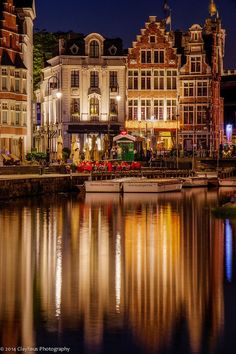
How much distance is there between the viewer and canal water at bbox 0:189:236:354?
67.1ft

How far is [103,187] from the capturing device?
6650cm

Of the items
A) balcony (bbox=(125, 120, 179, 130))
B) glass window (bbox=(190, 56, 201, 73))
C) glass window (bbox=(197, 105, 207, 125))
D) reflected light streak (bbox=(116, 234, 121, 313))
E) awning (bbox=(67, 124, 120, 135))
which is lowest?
reflected light streak (bbox=(116, 234, 121, 313))

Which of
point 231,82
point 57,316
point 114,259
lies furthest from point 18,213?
point 231,82

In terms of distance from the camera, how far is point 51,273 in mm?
29547

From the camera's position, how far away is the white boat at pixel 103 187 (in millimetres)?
66125

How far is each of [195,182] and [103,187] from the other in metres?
11.7

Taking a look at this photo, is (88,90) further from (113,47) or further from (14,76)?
(14,76)

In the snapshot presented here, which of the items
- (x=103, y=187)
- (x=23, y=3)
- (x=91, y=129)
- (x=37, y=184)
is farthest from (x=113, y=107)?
(x=37, y=184)

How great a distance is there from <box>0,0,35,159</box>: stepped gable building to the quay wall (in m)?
10.5

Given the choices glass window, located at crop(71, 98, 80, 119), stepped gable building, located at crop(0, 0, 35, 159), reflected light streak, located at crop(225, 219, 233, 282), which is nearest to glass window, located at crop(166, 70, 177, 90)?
glass window, located at crop(71, 98, 80, 119)

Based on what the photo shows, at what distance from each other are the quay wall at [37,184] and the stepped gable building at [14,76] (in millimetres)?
10503

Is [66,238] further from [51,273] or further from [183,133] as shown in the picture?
[183,133]

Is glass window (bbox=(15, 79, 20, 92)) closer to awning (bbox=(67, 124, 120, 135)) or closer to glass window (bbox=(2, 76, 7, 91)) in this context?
glass window (bbox=(2, 76, 7, 91))

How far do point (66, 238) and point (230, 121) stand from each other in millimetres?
97575
